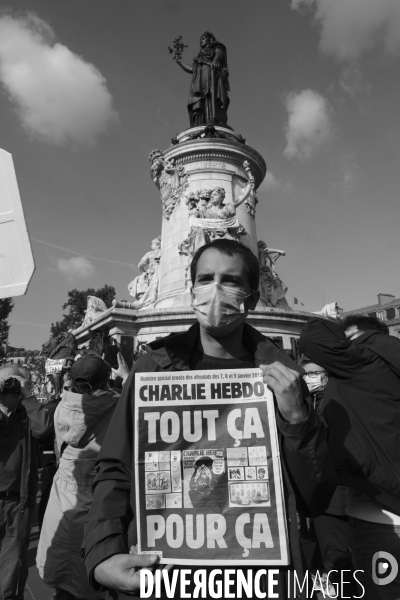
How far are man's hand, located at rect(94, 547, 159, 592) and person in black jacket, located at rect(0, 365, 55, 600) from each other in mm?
2191

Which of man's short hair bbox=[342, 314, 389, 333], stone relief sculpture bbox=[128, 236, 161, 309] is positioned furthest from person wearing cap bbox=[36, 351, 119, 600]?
stone relief sculpture bbox=[128, 236, 161, 309]

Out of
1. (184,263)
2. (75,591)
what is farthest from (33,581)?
(184,263)

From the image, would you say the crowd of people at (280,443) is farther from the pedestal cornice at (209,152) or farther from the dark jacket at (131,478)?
the pedestal cornice at (209,152)

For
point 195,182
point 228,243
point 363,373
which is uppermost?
point 195,182

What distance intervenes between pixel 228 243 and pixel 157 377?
67 centimetres

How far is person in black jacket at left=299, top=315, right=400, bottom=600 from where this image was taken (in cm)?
200

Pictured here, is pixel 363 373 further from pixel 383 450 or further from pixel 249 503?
pixel 249 503

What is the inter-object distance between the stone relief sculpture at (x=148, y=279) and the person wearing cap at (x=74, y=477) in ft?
47.9

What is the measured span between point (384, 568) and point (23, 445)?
2808mm

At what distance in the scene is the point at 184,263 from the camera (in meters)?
16.7

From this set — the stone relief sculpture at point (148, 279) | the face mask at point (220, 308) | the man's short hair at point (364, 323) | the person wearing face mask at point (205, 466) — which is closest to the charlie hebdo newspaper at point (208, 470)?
the person wearing face mask at point (205, 466)

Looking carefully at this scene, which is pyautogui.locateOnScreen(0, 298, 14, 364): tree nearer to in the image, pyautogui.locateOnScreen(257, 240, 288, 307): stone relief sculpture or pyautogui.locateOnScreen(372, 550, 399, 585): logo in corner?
pyautogui.locateOnScreen(257, 240, 288, 307): stone relief sculpture

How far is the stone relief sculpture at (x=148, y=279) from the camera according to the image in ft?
58.7

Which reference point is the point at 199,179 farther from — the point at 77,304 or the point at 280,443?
the point at 77,304
